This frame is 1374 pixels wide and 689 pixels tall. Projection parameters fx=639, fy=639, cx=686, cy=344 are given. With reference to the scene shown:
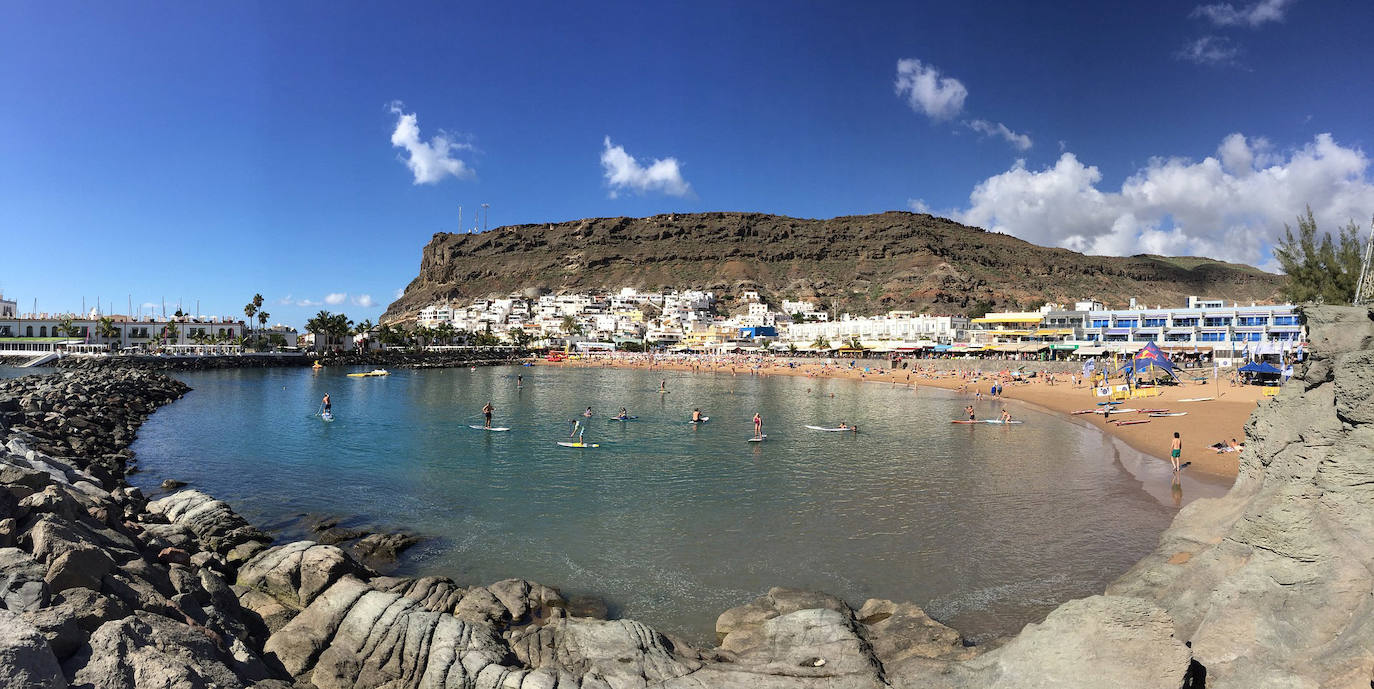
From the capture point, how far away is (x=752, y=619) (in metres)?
10.3

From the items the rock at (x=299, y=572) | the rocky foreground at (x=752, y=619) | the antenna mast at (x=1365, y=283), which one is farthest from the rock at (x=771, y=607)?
the antenna mast at (x=1365, y=283)

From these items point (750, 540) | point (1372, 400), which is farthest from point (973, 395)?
point (1372, 400)

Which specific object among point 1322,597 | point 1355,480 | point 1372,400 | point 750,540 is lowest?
point 750,540

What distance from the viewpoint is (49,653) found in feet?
17.1

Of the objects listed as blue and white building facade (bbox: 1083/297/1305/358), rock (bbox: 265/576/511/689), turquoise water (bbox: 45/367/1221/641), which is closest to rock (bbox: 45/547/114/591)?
rock (bbox: 265/576/511/689)

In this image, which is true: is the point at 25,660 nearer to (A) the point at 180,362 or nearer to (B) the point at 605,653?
(B) the point at 605,653

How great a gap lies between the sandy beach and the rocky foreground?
14.4 metres

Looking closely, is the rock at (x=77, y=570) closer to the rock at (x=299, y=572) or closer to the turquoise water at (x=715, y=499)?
the rock at (x=299, y=572)

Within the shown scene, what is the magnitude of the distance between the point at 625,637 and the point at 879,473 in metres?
15.6

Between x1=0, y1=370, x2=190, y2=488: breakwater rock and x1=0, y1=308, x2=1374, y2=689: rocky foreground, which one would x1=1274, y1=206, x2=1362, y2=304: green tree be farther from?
x1=0, y1=370, x2=190, y2=488: breakwater rock

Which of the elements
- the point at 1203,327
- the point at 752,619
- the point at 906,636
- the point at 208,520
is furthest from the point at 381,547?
the point at 1203,327

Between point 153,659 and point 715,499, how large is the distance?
14.2m

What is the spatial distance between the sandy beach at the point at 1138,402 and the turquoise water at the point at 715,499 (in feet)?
5.72

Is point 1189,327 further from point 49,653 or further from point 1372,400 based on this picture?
point 49,653
